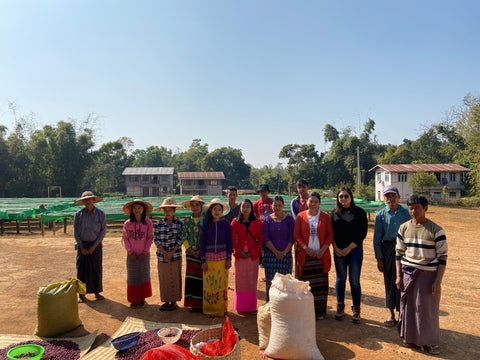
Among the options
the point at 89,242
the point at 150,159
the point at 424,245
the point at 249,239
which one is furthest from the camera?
the point at 150,159

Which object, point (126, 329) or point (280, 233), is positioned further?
point (280, 233)

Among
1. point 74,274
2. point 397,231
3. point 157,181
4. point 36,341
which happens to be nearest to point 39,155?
point 157,181

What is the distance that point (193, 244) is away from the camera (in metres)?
4.16

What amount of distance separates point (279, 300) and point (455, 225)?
1557cm

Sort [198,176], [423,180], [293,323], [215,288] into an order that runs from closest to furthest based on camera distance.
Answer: [293,323]
[215,288]
[423,180]
[198,176]

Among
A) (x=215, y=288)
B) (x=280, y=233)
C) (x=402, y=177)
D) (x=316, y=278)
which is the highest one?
(x=402, y=177)

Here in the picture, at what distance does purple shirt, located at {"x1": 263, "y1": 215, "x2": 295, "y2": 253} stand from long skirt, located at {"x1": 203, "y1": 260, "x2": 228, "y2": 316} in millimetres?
703

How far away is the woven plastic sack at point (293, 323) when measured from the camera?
2850 millimetres

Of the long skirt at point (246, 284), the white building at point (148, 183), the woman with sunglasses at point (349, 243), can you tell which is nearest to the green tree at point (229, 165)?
the white building at point (148, 183)

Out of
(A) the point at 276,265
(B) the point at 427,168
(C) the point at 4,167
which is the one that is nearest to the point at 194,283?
(A) the point at 276,265

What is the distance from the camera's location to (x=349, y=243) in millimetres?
3805

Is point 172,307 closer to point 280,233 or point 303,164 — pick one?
point 280,233

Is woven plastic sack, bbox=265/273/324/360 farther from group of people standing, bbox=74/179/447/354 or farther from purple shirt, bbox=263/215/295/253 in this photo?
purple shirt, bbox=263/215/295/253

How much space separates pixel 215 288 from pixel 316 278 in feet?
4.32
